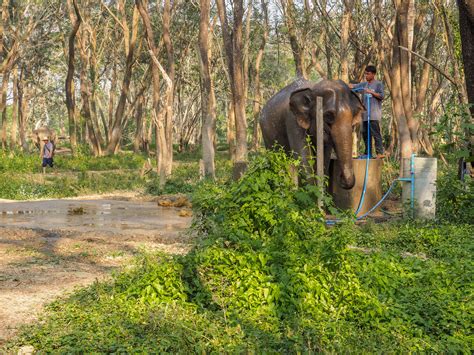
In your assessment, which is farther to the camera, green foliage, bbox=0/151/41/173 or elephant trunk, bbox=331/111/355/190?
green foliage, bbox=0/151/41/173

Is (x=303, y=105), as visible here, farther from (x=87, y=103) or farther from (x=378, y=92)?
(x=87, y=103)

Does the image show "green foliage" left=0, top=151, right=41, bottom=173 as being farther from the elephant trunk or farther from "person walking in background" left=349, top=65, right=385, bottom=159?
the elephant trunk

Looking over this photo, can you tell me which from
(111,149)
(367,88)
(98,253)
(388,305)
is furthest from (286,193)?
(111,149)

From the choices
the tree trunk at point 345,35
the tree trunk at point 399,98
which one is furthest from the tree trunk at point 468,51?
the tree trunk at point 345,35

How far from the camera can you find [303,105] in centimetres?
1074

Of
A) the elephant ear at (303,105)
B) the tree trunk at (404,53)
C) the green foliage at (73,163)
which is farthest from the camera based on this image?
the green foliage at (73,163)

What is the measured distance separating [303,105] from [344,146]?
3.06 ft

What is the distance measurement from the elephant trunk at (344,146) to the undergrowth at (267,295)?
3.19 metres

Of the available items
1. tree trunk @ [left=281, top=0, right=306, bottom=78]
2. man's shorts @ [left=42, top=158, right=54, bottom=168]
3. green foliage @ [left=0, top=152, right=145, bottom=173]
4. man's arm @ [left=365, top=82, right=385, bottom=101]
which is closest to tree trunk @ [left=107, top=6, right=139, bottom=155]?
green foliage @ [left=0, top=152, right=145, bottom=173]

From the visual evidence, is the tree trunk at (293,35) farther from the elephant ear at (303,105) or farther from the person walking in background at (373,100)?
the elephant ear at (303,105)

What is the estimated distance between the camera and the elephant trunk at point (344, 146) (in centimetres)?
1037

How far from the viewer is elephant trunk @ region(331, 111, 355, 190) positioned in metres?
10.4

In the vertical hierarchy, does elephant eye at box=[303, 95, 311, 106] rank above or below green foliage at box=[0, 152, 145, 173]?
above

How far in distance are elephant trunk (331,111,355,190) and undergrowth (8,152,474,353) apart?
3192 millimetres
